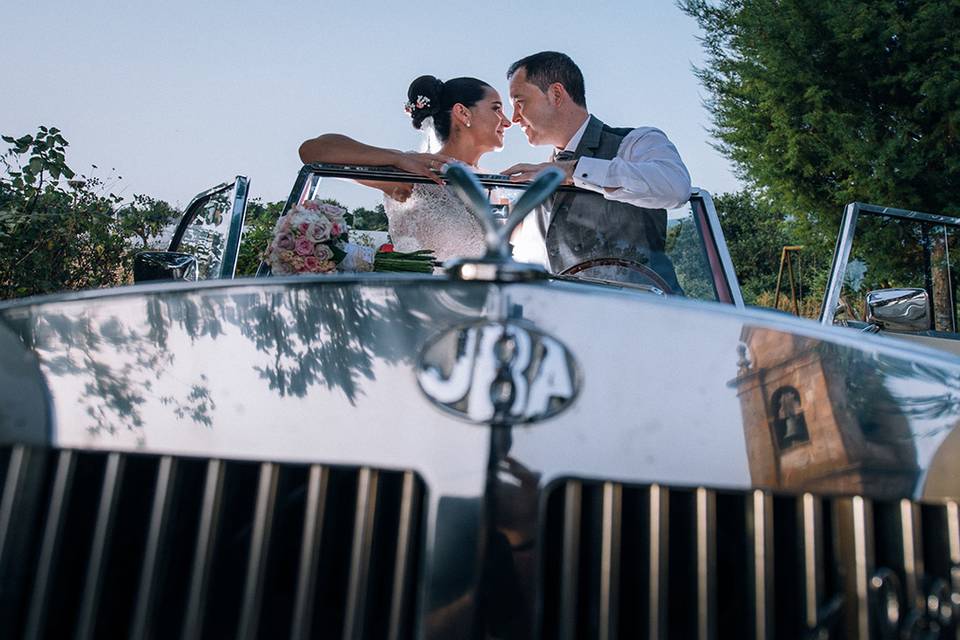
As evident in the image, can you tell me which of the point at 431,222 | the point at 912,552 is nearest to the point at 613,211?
the point at 431,222

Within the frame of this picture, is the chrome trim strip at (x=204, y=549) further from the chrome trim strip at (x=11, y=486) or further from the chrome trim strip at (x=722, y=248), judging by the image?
the chrome trim strip at (x=722, y=248)

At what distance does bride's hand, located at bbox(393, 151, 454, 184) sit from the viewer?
8.73ft

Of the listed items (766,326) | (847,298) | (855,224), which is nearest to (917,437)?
(766,326)

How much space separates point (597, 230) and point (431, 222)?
57 cm

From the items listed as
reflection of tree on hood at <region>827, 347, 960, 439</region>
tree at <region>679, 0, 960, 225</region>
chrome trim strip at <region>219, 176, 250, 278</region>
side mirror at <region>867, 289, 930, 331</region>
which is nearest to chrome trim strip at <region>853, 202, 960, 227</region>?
side mirror at <region>867, 289, 930, 331</region>

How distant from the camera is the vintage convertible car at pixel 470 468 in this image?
107 cm

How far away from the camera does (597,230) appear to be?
256cm

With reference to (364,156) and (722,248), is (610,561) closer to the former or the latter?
(722,248)

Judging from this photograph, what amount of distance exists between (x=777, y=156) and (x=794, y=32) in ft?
5.96

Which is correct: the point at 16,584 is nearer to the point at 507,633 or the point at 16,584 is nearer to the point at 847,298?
the point at 507,633

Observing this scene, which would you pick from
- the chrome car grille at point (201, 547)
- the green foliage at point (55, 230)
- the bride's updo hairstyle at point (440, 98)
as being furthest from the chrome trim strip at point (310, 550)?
the green foliage at point (55, 230)

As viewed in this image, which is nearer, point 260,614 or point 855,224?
point 260,614

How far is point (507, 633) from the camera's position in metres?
1.04

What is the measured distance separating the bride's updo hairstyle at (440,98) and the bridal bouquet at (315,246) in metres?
1.81
